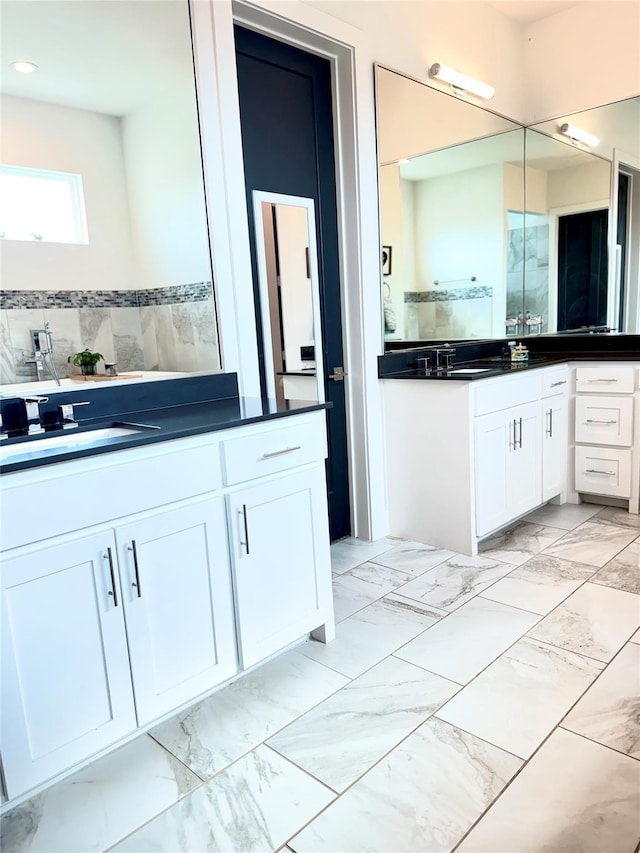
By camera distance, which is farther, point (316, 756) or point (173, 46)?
point (173, 46)

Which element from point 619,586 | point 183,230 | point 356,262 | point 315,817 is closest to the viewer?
point 315,817

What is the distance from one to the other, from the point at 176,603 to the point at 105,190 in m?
1.39

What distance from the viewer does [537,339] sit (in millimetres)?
4066

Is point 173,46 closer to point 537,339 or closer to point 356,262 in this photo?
point 356,262

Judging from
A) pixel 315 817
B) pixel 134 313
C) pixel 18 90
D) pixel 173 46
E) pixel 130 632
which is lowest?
pixel 315 817

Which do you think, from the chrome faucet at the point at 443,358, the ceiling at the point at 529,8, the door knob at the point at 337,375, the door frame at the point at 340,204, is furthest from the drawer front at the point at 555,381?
the ceiling at the point at 529,8

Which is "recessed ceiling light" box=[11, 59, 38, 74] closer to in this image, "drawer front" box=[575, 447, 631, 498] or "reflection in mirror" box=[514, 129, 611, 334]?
"reflection in mirror" box=[514, 129, 611, 334]

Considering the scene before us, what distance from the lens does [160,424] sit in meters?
1.81

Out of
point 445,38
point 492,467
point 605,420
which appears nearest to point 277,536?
point 492,467

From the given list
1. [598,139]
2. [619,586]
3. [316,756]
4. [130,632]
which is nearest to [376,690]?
[316,756]

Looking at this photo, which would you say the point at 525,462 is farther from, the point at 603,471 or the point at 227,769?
the point at 227,769

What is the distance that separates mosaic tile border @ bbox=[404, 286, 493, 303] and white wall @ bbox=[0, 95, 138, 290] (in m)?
1.69

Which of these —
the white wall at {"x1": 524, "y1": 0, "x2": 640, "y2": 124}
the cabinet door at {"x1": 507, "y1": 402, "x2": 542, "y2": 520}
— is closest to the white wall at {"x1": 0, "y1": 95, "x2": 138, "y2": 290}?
the cabinet door at {"x1": 507, "y1": 402, "x2": 542, "y2": 520}

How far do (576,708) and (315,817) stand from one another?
2.76 ft
